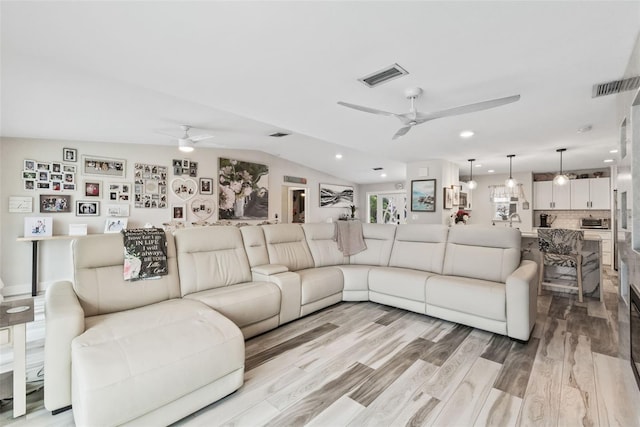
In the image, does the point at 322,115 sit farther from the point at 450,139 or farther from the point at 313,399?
the point at 313,399

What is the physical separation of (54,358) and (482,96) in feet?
12.4

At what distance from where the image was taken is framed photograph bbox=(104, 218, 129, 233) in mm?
4805

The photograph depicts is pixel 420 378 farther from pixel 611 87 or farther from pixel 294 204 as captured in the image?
pixel 294 204

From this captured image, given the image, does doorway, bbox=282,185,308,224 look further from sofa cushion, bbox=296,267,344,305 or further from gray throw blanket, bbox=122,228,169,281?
gray throw blanket, bbox=122,228,169,281

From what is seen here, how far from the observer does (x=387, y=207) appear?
9.97 meters

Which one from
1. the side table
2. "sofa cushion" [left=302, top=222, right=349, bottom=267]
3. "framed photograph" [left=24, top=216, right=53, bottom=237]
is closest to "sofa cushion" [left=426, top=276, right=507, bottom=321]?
"sofa cushion" [left=302, top=222, right=349, bottom=267]

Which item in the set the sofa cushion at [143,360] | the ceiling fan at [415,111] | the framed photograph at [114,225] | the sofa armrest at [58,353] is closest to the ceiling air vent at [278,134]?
the ceiling fan at [415,111]

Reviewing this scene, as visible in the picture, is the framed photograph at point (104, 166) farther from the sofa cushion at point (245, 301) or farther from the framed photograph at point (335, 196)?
the framed photograph at point (335, 196)

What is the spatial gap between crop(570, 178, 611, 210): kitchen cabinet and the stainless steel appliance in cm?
32

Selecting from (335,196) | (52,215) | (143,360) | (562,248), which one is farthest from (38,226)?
(562,248)

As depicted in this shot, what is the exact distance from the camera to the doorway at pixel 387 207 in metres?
9.61

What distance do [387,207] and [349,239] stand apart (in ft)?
20.0

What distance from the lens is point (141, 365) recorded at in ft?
4.73

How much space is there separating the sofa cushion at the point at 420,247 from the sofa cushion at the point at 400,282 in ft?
0.55
